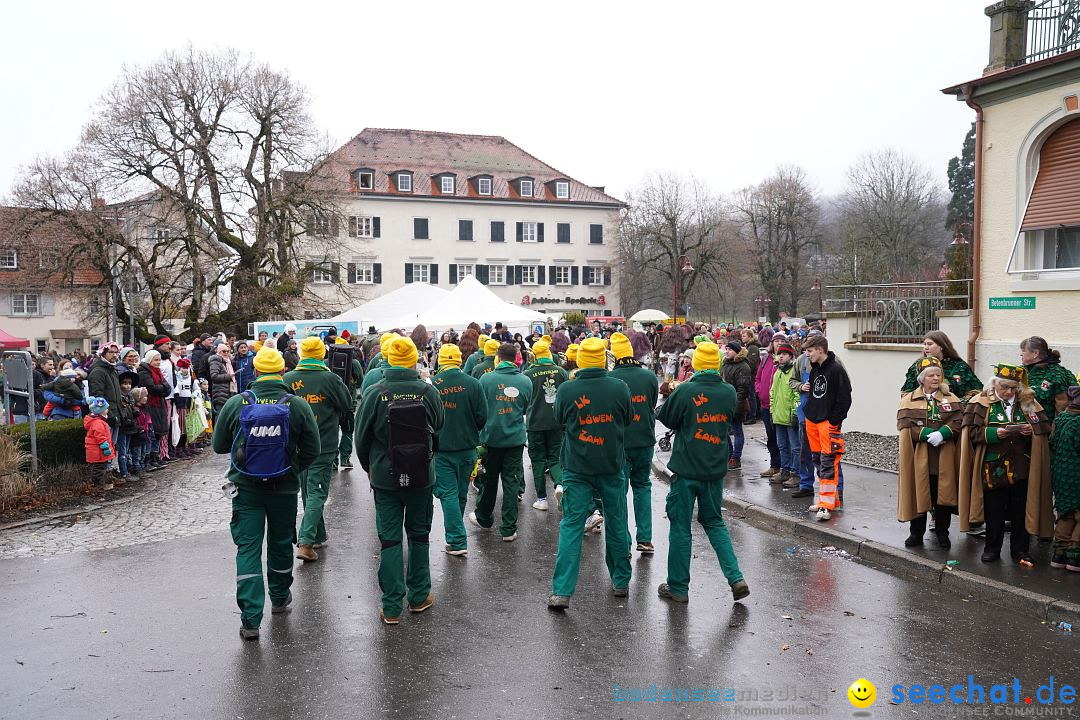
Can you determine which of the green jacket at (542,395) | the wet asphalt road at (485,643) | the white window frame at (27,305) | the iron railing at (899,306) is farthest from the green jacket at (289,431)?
the white window frame at (27,305)

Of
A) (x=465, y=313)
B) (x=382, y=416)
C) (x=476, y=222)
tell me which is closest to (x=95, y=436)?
(x=382, y=416)

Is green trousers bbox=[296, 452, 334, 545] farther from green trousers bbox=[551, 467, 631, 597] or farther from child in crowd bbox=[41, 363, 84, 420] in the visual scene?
child in crowd bbox=[41, 363, 84, 420]

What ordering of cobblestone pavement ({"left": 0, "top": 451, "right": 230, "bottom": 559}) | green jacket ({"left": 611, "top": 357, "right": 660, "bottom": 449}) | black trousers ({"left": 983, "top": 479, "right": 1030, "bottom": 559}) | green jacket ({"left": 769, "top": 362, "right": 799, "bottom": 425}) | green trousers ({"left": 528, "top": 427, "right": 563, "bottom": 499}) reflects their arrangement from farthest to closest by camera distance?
green jacket ({"left": 769, "top": 362, "right": 799, "bottom": 425})
green trousers ({"left": 528, "top": 427, "right": 563, "bottom": 499})
cobblestone pavement ({"left": 0, "top": 451, "right": 230, "bottom": 559})
green jacket ({"left": 611, "top": 357, "right": 660, "bottom": 449})
black trousers ({"left": 983, "top": 479, "right": 1030, "bottom": 559})

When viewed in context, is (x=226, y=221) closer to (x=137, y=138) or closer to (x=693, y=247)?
(x=137, y=138)

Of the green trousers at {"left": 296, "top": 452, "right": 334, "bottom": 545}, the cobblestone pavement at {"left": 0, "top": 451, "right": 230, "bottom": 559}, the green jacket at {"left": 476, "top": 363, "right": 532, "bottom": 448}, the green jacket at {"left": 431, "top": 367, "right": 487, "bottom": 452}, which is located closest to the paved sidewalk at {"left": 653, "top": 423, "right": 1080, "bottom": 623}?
the green jacket at {"left": 476, "top": 363, "right": 532, "bottom": 448}

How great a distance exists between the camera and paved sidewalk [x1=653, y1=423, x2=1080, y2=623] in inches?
253

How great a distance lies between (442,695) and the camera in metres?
4.74

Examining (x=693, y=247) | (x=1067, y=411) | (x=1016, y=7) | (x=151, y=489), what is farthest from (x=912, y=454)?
(x=693, y=247)

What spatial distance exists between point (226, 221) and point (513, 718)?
34.3 meters

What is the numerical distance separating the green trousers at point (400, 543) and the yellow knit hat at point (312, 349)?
222cm

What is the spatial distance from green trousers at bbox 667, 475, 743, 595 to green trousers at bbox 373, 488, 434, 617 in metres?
1.88

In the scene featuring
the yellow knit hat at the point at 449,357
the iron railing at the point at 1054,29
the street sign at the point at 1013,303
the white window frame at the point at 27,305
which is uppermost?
the iron railing at the point at 1054,29

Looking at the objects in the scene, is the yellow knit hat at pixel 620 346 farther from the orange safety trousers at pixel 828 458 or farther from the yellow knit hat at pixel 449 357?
the orange safety trousers at pixel 828 458

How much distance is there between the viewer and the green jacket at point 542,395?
919 centimetres
